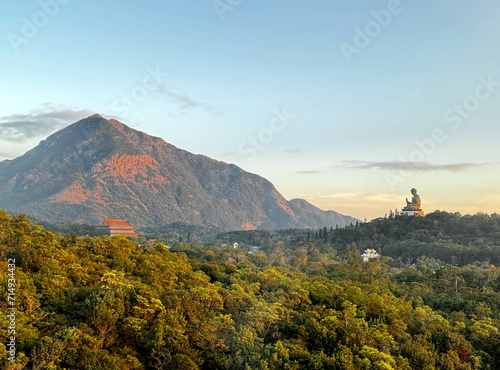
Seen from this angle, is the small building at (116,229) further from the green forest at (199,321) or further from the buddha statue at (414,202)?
the buddha statue at (414,202)

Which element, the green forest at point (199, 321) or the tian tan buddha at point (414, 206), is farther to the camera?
the tian tan buddha at point (414, 206)

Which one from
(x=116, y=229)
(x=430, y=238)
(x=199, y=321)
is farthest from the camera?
(x=116, y=229)

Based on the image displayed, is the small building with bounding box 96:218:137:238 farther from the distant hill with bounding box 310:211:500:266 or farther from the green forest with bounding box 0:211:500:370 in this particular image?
the green forest with bounding box 0:211:500:370

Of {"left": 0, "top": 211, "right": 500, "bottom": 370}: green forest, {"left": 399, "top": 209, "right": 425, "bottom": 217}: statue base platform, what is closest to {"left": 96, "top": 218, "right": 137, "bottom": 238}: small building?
{"left": 0, "top": 211, "right": 500, "bottom": 370}: green forest

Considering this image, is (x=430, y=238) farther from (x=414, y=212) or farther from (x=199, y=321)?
(x=199, y=321)

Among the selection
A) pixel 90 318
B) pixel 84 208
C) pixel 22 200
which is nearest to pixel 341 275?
pixel 90 318

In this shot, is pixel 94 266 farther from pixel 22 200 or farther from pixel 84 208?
pixel 22 200

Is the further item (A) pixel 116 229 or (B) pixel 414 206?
(B) pixel 414 206

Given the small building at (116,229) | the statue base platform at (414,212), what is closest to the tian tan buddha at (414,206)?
the statue base platform at (414,212)

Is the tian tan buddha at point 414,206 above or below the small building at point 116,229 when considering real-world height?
above

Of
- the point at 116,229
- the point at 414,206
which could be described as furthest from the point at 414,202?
the point at 116,229

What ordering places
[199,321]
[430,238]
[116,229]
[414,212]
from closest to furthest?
[199,321] < [430,238] < [116,229] < [414,212]
